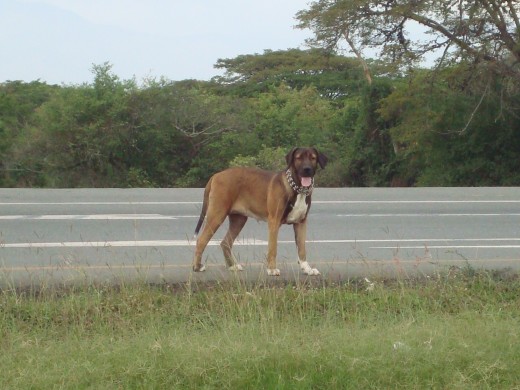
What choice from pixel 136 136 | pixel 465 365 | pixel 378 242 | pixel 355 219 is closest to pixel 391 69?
pixel 136 136

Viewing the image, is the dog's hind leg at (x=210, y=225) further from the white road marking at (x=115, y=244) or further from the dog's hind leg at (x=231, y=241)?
the white road marking at (x=115, y=244)

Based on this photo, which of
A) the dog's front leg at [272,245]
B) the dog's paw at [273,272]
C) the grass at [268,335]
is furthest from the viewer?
the dog's paw at [273,272]

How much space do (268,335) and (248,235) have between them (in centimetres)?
558

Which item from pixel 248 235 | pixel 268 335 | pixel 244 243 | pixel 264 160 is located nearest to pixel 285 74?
pixel 264 160

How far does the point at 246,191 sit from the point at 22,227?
5179mm

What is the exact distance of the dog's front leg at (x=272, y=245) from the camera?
8180 millimetres

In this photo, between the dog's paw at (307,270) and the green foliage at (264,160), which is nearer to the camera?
the dog's paw at (307,270)

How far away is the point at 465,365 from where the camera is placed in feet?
18.8

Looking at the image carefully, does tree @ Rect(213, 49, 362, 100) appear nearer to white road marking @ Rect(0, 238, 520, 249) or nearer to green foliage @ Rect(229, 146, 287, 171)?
green foliage @ Rect(229, 146, 287, 171)

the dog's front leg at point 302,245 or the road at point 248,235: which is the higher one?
the dog's front leg at point 302,245

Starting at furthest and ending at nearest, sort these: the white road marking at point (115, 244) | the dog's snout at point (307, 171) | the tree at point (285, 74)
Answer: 1. the tree at point (285, 74)
2. the white road marking at point (115, 244)
3. the dog's snout at point (307, 171)

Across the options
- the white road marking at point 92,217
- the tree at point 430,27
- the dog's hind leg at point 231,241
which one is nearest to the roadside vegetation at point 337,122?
the tree at point 430,27

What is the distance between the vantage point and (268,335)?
625 centimetres

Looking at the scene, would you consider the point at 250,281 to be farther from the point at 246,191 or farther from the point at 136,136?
the point at 136,136
